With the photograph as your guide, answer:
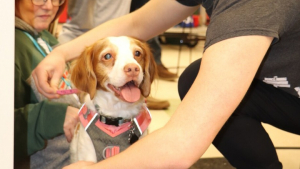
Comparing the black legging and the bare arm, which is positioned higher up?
the bare arm

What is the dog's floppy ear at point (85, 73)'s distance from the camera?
148 centimetres

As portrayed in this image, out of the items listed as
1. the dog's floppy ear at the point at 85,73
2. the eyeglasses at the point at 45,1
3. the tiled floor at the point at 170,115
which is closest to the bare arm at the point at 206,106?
the dog's floppy ear at the point at 85,73

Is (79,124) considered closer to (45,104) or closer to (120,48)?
(45,104)

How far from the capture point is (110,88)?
148 centimetres

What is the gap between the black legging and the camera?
1430mm

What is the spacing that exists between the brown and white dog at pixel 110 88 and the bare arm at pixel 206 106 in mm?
508

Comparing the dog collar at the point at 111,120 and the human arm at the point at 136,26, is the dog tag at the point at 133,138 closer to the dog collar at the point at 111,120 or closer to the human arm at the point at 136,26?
the dog collar at the point at 111,120

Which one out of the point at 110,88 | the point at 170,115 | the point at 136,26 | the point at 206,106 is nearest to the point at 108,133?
the point at 110,88

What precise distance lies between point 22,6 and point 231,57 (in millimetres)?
1130

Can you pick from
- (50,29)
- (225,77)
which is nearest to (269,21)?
(225,77)

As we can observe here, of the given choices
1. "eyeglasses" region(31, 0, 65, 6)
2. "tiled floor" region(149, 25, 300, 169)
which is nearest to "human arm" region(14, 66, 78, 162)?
"eyeglasses" region(31, 0, 65, 6)

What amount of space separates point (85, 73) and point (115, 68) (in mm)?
128

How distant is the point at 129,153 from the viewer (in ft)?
3.00

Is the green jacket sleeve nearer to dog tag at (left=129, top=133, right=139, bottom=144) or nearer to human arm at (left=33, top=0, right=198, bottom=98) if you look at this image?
human arm at (left=33, top=0, right=198, bottom=98)
